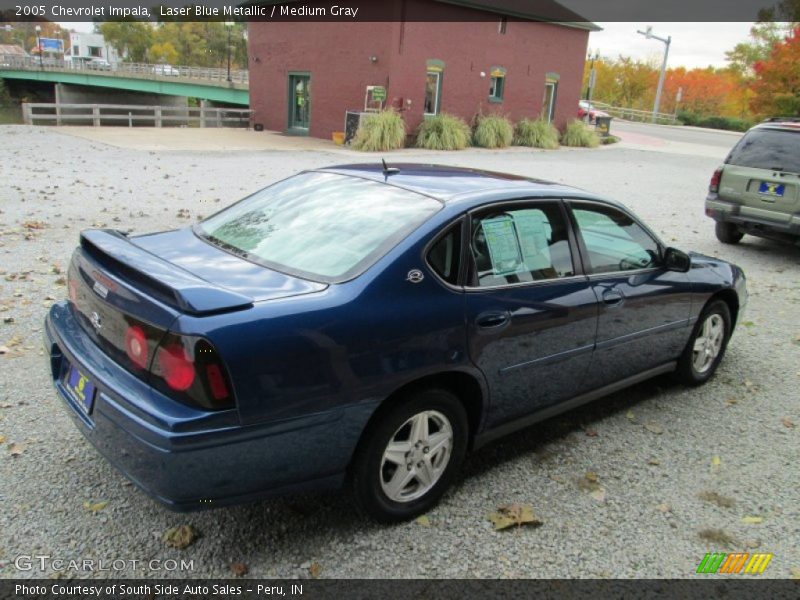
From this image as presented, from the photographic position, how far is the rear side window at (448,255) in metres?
2.96

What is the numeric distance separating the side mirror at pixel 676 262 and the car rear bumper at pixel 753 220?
18.0 ft

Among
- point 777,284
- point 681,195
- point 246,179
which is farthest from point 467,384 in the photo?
point 681,195

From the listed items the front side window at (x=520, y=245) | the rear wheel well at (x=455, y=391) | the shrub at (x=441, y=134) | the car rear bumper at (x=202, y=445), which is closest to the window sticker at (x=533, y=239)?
the front side window at (x=520, y=245)

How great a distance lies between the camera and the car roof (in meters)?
3.35

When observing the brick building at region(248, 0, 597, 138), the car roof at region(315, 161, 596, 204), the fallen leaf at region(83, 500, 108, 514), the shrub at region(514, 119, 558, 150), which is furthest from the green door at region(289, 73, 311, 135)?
the fallen leaf at region(83, 500, 108, 514)

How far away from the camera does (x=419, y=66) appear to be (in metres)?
25.2

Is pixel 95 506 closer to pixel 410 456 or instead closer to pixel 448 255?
pixel 410 456

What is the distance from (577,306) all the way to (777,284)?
5718mm

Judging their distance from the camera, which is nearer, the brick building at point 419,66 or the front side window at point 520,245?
the front side window at point 520,245

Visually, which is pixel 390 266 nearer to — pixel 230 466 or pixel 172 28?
pixel 230 466

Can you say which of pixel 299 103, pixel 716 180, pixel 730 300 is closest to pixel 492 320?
pixel 730 300

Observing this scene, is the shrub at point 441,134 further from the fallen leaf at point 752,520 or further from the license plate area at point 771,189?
the fallen leaf at point 752,520

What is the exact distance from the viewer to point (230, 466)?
7.80 ft

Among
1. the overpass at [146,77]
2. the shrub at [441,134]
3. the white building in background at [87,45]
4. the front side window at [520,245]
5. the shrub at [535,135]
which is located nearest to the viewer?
the front side window at [520,245]
